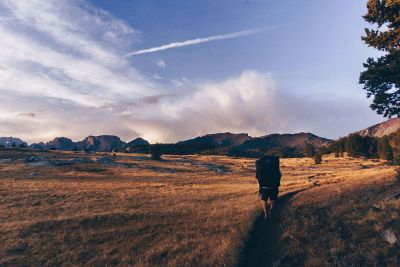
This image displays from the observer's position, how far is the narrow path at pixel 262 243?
11836 mm

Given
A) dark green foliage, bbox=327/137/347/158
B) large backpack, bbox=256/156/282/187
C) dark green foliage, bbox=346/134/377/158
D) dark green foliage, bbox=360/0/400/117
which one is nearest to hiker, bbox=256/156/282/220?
large backpack, bbox=256/156/282/187

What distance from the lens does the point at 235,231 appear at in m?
14.7

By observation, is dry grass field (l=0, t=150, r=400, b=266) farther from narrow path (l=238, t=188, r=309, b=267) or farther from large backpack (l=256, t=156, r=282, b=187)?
large backpack (l=256, t=156, r=282, b=187)

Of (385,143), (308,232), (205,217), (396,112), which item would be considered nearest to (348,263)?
(308,232)

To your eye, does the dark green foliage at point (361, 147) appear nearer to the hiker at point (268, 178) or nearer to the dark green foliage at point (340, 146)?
the dark green foliage at point (340, 146)

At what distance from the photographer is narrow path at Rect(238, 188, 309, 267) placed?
1184cm

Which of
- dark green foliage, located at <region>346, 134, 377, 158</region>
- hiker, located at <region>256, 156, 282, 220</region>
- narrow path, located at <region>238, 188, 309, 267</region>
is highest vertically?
dark green foliage, located at <region>346, 134, 377, 158</region>

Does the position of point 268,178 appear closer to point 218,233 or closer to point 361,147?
point 218,233

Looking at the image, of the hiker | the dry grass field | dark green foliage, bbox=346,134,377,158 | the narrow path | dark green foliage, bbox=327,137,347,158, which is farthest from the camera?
dark green foliage, bbox=327,137,347,158

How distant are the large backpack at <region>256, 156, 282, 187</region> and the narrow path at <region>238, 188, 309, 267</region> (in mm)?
1654

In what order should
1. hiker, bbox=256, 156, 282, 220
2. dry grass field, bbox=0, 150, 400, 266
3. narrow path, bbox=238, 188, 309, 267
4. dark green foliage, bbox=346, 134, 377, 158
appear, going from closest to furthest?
dry grass field, bbox=0, 150, 400, 266
narrow path, bbox=238, 188, 309, 267
hiker, bbox=256, 156, 282, 220
dark green foliage, bbox=346, 134, 377, 158

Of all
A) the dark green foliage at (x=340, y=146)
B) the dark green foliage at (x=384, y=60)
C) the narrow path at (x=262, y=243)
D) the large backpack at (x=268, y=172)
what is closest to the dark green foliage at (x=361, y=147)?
the dark green foliage at (x=340, y=146)

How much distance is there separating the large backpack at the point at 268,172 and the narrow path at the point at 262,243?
5.43 feet

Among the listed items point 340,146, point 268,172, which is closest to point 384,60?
point 268,172
